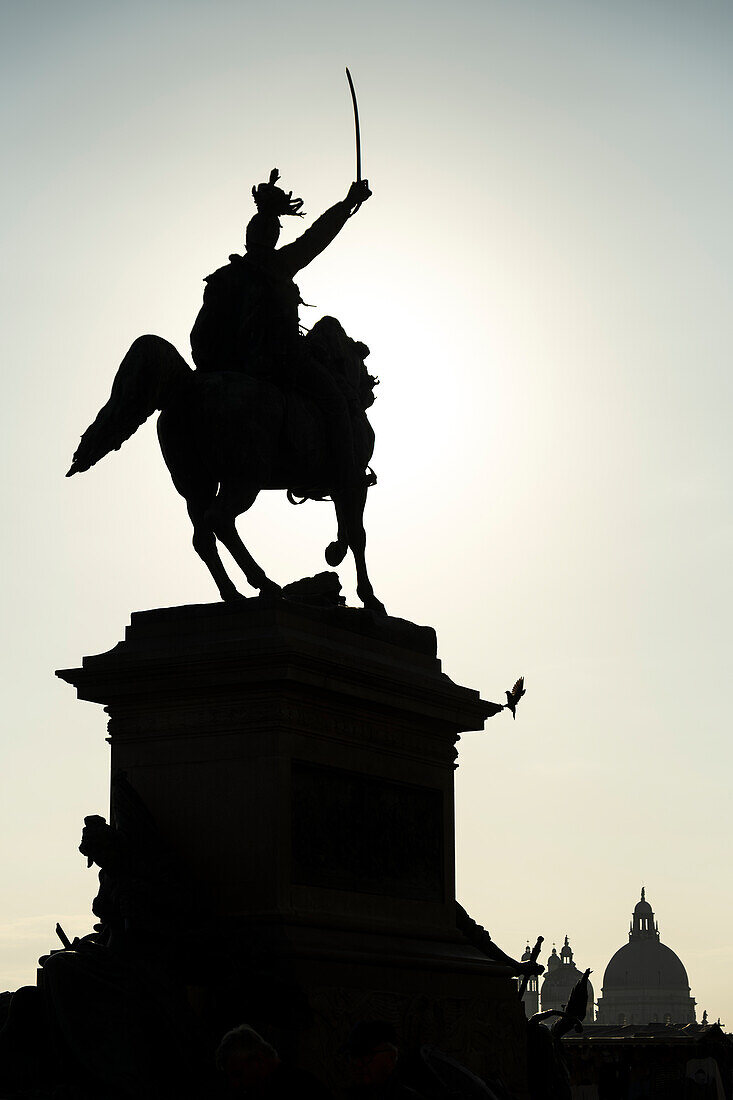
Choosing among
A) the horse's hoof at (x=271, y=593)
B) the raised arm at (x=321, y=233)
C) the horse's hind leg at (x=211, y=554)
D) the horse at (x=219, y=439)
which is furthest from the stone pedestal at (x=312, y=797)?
the raised arm at (x=321, y=233)

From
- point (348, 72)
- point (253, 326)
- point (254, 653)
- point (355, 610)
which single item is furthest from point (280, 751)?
point (348, 72)

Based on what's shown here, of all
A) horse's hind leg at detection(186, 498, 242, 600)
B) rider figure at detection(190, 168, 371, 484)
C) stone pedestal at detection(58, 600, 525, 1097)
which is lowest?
stone pedestal at detection(58, 600, 525, 1097)

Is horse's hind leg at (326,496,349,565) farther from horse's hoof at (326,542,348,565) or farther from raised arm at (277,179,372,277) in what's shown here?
raised arm at (277,179,372,277)

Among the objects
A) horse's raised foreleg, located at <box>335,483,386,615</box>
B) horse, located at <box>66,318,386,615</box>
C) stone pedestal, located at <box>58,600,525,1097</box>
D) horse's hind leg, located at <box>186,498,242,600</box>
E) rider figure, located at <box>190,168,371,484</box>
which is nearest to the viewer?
stone pedestal, located at <box>58,600,525,1097</box>

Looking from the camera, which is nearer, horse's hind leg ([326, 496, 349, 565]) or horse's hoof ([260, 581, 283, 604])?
horse's hoof ([260, 581, 283, 604])

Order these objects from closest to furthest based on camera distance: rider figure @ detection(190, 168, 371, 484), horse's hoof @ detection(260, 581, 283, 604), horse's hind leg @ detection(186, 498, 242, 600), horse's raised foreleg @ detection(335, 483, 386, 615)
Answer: horse's hoof @ detection(260, 581, 283, 604), horse's hind leg @ detection(186, 498, 242, 600), rider figure @ detection(190, 168, 371, 484), horse's raised foreleg @ detection(335, 483, 386, 615)

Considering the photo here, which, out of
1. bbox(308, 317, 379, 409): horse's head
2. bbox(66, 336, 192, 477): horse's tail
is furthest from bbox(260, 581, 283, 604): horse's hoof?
bbox(308, 317, 379, 409): horse's head

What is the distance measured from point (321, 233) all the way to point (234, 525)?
2.70 m

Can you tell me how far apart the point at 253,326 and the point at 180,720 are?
3.19 metres

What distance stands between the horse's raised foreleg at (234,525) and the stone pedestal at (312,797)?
1.41ft

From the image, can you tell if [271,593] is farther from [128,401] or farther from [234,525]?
[128,401]

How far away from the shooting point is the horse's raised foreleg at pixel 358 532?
17.2 m

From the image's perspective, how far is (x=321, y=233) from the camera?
17359 millimetres

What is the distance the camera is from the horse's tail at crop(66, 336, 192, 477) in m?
15.6
